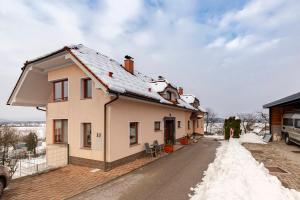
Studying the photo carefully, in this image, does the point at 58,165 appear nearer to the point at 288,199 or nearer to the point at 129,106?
the point at 129,106

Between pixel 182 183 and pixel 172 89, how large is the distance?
11.9 meters

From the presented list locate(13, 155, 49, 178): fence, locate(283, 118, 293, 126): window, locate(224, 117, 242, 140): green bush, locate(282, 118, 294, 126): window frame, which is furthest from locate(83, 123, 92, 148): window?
locate(224, 117, 242, 140): green bush

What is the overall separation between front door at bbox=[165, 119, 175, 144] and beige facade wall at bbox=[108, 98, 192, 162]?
4.89 ft

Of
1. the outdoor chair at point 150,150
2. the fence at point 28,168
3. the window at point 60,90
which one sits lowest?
the fence at point 28,168

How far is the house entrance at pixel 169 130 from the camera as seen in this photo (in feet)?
56.6

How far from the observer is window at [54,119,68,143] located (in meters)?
11.5

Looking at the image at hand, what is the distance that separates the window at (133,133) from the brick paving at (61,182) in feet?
5.84

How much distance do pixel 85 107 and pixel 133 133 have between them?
328cm

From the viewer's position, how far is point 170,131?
1820 centimetres

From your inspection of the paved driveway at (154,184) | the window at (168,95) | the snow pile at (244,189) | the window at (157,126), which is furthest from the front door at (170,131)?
the snow pile at (244,189)

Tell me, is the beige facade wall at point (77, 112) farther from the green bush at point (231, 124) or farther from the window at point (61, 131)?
the green bush at point (231, 124)

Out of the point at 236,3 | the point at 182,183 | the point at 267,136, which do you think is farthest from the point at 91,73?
the point at 267,136

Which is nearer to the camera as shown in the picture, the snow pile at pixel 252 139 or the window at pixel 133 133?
the window at pixel 133 133

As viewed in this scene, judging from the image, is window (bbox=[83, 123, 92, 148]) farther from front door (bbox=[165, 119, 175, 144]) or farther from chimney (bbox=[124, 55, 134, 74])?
front door (bbox=[165, 119, 175, 144])
